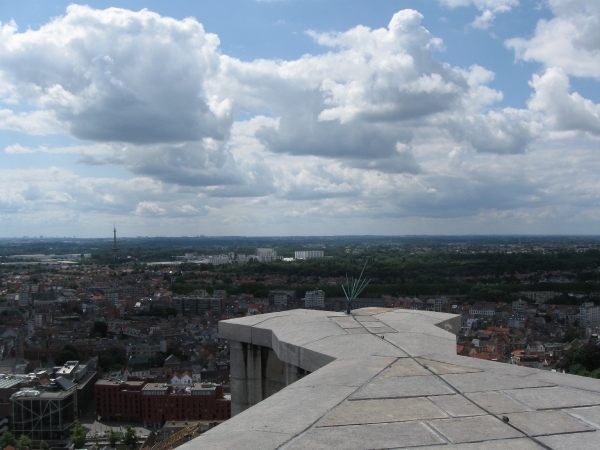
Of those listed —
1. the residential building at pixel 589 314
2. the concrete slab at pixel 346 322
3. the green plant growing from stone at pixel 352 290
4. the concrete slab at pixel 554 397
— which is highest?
the green plant growing from stone at pixel 352 290

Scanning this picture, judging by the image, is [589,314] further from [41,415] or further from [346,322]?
[346,322]

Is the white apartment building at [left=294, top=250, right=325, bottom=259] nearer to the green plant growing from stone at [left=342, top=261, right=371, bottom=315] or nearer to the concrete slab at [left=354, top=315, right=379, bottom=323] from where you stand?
the green plant growing from stone at [left=342, top=261, right=371, bottom=315]

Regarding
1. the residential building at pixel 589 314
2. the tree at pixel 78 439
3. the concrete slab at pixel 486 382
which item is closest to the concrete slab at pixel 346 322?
the concrete slab at pixel 486 382

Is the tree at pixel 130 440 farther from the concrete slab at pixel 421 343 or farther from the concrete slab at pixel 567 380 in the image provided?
the concrete slab at pixel 567 380

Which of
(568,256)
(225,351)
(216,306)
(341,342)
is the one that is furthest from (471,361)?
(568,256)

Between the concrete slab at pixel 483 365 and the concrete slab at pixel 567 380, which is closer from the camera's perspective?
the concrete slab at pixel 567 380

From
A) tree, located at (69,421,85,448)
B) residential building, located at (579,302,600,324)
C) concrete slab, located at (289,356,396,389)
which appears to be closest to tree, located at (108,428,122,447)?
tree, located at (69,421,85,448)

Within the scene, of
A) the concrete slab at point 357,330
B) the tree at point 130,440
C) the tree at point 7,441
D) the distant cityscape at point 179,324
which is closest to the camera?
the concrete slab at point 357,330
